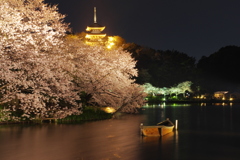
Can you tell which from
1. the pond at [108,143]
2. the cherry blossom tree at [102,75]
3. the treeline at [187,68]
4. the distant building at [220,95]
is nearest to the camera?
the pond at [108,143]

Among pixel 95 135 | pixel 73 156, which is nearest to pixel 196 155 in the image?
pixel 73 156

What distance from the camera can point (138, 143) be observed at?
21.8 m

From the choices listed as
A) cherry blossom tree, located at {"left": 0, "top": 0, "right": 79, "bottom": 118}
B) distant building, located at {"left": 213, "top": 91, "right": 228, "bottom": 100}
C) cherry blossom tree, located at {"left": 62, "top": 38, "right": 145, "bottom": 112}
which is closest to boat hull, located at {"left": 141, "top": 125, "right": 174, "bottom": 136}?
cherry blossom tree, located at {"left": 0, "top": 0, "right": 79, "bottom": 118}

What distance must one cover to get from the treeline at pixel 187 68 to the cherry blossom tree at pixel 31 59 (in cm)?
3648

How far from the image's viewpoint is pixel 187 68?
277 feet

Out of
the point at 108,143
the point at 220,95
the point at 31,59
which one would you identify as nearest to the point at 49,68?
the point at 31,59

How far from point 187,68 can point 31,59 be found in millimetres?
61865

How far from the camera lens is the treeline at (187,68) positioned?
7438 centimetres

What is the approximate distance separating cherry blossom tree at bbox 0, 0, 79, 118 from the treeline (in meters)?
36.5

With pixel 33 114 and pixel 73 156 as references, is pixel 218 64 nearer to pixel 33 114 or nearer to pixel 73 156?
pixel 33 114

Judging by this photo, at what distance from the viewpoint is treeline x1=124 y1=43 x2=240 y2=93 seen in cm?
7438

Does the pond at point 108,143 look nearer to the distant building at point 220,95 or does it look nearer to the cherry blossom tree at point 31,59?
the cherry blossom tree at point 31,59

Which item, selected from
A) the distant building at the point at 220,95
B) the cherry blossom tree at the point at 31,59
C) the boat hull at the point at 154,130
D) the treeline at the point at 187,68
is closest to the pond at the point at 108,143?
the boat hull at the point at 154,130

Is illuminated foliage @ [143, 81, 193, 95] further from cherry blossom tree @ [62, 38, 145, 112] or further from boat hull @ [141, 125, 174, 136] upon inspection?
boat hull @ [141, 125, 174, 136]
